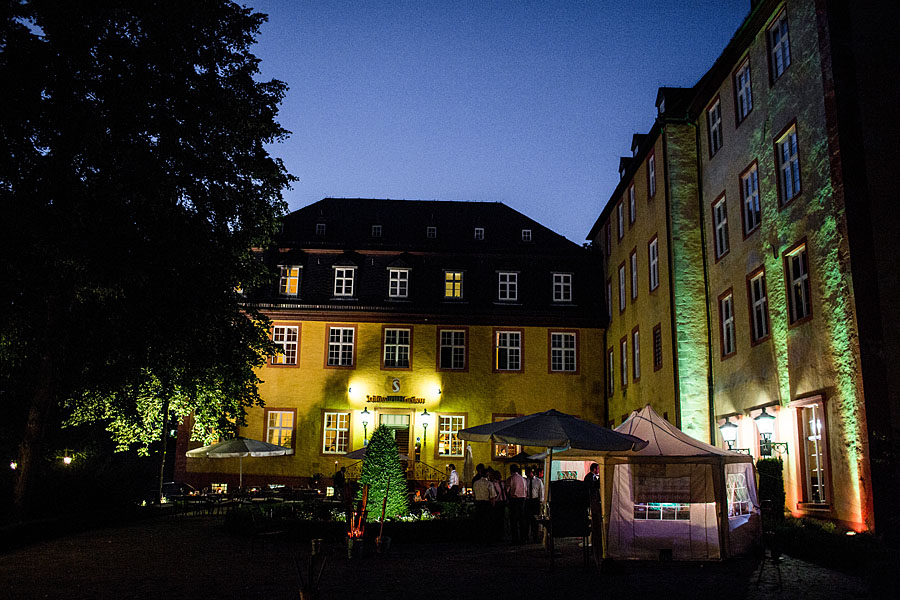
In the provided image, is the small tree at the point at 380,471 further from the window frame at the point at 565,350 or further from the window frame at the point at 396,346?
the window frame at the point at 565,350

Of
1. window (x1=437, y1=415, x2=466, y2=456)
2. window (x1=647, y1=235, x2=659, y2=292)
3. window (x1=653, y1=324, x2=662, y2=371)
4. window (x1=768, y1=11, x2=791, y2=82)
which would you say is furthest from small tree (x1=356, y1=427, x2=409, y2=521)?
window (x1=437, y1=415, x2=466, y2=456)

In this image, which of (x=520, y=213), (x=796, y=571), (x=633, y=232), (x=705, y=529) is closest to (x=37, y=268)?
(x=705, y=529)

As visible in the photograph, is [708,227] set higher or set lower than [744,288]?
higher

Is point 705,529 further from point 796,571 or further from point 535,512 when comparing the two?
point 535,512

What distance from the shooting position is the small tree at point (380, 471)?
50.4 feet

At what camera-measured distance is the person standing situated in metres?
15.4

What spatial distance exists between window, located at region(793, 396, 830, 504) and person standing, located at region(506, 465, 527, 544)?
543 cm

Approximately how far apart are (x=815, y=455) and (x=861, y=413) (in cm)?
202

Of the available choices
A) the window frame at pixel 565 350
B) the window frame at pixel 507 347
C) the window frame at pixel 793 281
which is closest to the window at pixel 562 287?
the window frame at pixel 565 350

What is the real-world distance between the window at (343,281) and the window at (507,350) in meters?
6.05

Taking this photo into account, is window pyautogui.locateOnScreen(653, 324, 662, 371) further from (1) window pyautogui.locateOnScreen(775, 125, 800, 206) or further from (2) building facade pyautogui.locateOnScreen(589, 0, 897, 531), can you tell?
(1) window pyautogui.locateOnScreen(775, 125, 800, 206)

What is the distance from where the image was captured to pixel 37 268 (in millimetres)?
15773

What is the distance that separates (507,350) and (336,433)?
728 cm

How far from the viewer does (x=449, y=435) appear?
30531 millimetres
